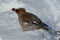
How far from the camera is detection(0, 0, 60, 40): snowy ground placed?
16.1ft

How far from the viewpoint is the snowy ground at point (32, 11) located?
4910 mm

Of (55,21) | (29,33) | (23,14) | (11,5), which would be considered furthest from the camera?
(11,5)

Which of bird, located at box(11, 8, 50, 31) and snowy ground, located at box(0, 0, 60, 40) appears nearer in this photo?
snowy ground, located at box(0, 0, 60, 40)

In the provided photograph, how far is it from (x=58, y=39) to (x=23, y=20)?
74 centimetres

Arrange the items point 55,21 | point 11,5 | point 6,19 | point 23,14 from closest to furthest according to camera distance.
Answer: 1. point 23,14
2. point 6,19
3. point 55,21
4. point 11,5

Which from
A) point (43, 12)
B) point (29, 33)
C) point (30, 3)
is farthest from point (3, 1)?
point (29, 33)

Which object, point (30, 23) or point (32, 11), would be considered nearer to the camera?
point (30, 23)

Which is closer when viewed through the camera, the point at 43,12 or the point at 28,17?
the point at 28,17

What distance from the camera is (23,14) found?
5.41 meters

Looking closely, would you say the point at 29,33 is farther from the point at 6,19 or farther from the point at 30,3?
the point at 30,3

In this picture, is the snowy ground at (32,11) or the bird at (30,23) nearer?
the snowy ground at (32,11)

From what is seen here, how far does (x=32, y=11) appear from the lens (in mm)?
6367

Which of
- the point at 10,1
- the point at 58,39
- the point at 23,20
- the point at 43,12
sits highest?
the point at 10,1

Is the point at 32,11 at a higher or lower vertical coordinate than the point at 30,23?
higher
